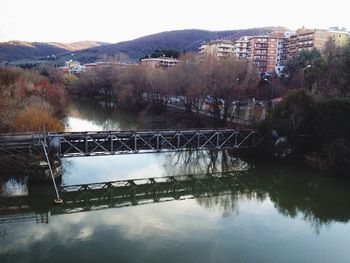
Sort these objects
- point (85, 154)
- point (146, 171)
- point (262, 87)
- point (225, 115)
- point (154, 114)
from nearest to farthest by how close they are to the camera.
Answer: point (85, 154) < point (146, 171) < point (225, 115) < point (262, 87) < point (154, 114)

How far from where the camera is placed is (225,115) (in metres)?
39.0

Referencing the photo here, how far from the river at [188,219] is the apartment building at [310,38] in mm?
57970

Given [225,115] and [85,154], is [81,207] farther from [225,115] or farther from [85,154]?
[225,115]

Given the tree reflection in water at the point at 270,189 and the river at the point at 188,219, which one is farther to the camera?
the tree reflection in water at the point at 270,189

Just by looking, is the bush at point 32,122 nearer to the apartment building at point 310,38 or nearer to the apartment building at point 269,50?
the apartment building at point 310,38

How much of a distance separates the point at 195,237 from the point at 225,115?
79.2 ft

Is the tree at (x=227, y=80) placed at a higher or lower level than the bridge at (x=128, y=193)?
higher

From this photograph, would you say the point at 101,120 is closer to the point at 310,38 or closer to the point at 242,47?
the point at 310,38

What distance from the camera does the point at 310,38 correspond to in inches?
3088

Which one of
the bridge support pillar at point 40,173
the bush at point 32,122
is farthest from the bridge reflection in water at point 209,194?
the bush at point 32,122

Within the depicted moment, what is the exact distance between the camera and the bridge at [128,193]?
735 inches

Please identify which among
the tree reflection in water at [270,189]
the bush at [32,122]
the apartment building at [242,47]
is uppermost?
the apartment building at [242,47]

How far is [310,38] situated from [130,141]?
6469 centimetres

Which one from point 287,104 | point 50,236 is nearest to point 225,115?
point 287,104
